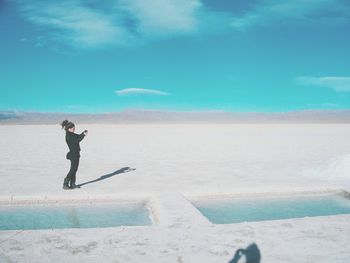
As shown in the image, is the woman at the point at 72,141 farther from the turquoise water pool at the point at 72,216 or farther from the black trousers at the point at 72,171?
the turquoise water pool at the point at 72,216

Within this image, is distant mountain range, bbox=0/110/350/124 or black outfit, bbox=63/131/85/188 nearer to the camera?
black outfit, bbox=63/131/85/188

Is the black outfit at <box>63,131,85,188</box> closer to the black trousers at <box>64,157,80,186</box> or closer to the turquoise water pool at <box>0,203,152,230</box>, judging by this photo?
the black trousers at <box>64,157,80,186</box>

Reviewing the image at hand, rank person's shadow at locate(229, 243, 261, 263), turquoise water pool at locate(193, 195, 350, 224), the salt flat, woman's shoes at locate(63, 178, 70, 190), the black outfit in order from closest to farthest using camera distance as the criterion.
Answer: person's shadow at locate(229, 243, 261, 263)
the salt flat
turquoise water pool at locate(193, 195, 350, 224)
the black outfit
woman's shoes at locate(63, 178, 70, 190)

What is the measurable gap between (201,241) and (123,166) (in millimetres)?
8330

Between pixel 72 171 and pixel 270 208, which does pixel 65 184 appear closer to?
pixel 72 171

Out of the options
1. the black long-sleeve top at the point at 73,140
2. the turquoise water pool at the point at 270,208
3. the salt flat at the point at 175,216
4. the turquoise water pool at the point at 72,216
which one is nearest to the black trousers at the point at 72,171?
the black long-sleeve top at the point at 73,140

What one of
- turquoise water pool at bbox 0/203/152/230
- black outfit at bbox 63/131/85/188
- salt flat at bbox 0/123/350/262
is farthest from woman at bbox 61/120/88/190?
turquoise water pool at bbox 0/203/152/230

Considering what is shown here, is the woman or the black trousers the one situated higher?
the woman

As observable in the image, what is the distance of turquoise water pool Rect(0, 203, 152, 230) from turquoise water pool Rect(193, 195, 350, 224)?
4.26 feet

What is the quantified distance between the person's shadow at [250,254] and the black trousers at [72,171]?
4.73m

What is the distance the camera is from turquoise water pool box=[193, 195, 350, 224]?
6.95m

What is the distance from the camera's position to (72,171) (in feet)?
28.3

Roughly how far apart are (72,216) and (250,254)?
3.56 m

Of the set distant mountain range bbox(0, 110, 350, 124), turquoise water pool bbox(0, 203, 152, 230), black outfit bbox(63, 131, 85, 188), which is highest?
distant mountain range bbox(0, 110, 350, 124)
